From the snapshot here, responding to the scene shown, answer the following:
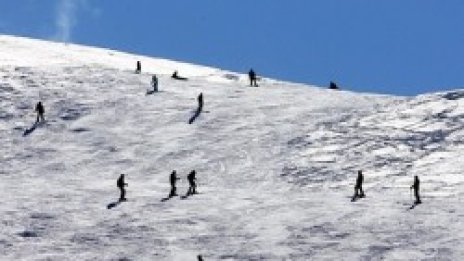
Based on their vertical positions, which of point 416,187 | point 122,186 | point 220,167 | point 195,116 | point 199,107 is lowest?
point 122,186

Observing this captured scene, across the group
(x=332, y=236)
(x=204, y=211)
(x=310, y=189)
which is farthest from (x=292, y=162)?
(x=332, y=236)

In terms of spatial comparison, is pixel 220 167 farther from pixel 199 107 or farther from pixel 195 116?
pixel 199 107

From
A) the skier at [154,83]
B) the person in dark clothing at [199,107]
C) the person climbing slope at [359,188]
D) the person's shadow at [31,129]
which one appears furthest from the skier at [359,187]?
the skier at [154,83]

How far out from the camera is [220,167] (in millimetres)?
55094

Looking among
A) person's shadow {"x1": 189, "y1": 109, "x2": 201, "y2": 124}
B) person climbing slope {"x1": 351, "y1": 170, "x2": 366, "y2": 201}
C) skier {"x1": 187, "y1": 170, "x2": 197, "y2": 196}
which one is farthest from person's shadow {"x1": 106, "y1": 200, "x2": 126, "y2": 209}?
person's shadow {"x1": 189, "y1": 109, "x2": 201, "y2": 124}

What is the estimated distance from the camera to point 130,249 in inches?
1695

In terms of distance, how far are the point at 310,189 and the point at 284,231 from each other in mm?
6629

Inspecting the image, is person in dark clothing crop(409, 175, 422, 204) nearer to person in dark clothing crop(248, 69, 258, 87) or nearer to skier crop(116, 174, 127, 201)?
skier crop(116, 174, 127, 201)

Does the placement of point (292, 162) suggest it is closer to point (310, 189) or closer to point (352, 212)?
point (310, 189)

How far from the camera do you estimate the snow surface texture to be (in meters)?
43.2

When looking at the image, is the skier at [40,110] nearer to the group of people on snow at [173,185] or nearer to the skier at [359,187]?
the group of people on snow at [173,185]

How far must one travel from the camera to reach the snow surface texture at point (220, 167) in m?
43.2

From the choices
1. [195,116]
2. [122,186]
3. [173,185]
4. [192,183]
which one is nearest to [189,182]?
[192,183]

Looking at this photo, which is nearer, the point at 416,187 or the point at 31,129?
the point at 416,187
